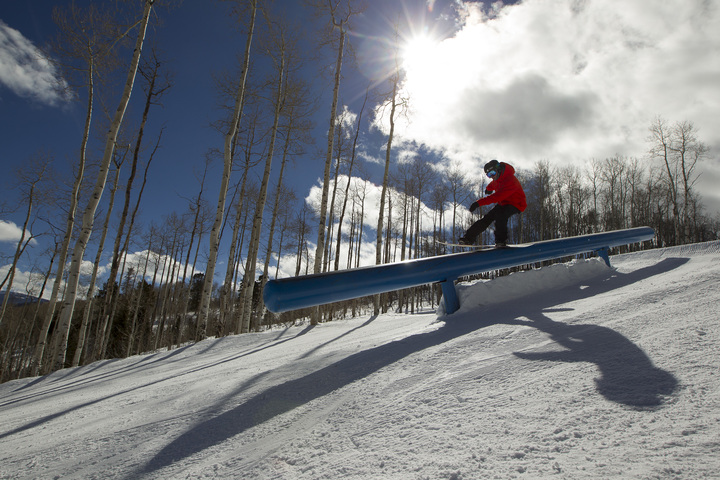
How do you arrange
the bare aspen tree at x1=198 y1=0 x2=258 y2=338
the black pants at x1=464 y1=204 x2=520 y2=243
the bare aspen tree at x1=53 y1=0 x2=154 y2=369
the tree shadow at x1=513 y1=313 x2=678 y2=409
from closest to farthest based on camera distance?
the tree shadow at x1=513 y1=313 x2=678 y2=409
the black pants at x1=464 y1=204 x2=520 y2=243
the bare aspen tree at x1=53 y1=0 x2=154 y2=369
the bare aspen tree at x1=198 y1=0 x2=258 y2=338

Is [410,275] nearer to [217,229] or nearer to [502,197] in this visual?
[502,197]

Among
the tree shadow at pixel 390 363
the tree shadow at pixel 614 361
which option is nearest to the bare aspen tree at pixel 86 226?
the tree shadow at pixel 390 363

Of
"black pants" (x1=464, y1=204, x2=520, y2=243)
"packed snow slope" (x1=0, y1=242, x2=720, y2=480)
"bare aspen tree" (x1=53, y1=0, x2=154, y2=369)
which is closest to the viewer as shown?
"packed snow slope" (x1=0, y1=242, x2=720, y2=480)

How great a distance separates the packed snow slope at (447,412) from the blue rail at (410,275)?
60 cm

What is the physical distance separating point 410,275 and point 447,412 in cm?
239

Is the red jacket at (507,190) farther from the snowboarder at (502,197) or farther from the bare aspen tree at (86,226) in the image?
the bare aspen tree at (86,226)

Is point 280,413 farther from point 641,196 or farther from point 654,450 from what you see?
Result: point 641,196

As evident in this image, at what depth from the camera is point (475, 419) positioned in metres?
1.42

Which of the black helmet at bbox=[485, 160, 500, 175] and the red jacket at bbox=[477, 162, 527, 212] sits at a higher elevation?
the black helmet at bbox=[485, 160, 500, 175]

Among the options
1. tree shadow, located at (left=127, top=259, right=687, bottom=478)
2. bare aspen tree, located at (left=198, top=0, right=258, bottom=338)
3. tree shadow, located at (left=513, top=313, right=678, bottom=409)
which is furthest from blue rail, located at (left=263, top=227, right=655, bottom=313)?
bare aspen tree, located at (left=198, top=0, right=258, bottom=338)

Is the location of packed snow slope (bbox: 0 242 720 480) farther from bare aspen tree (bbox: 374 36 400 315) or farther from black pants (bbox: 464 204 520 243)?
bare aspen tree (bbox: 374 36 400 315)

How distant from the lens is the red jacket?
4.76m

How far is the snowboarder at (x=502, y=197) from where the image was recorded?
476 cm

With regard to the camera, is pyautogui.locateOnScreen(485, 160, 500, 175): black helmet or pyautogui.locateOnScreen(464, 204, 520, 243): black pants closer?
pyautogui.locateOnScreen(485, 160, 500, 175): black helmet
